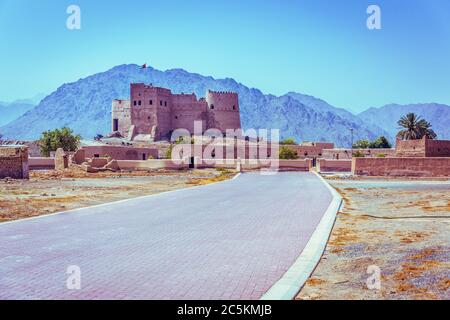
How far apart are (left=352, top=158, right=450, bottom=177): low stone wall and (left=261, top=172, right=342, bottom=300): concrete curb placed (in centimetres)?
2725

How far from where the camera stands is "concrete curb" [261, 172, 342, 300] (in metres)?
5.77

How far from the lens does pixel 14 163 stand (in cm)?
3231

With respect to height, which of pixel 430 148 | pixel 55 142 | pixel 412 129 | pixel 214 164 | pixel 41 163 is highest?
pixel 412 129

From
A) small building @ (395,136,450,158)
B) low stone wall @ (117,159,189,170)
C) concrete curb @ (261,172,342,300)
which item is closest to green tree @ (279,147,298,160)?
low stone wall @ (117,159,189,170)

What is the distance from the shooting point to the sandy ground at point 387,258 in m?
6.01

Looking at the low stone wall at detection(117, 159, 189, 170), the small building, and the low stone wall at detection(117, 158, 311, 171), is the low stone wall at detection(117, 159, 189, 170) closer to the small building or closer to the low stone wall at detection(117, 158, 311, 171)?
the low stone wall at detection(117, 158, 311, 171)

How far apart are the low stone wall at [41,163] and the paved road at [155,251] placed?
34265mm

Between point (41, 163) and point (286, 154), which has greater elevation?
point (286, 154)

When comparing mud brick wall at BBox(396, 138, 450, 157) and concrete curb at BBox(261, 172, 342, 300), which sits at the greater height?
mud brick wall at BBox(396, 138, 450, 157)

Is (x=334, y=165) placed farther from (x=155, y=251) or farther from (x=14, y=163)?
(x=155, y=251)

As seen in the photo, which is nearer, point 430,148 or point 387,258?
point 387,258

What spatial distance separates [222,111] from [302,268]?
265ft

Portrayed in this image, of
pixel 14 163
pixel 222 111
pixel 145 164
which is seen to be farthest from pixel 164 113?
pixel 14 163

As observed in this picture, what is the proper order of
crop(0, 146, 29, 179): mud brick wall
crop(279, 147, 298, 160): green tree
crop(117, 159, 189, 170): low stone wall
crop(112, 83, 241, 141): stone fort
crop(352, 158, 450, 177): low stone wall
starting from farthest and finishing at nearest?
crop(112, 83, 241, 141): stone fort
crop(279, 147, 298, 160): green tree
crop(117, 159, 189, 170): low stone wall
crop(352, 158, 450, 177): low stone wall
crop(0, 146, 29, 179): mud brick wall
